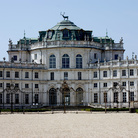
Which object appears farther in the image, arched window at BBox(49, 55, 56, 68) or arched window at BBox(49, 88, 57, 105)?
arched window at BBox(49, 55, 56, 68)

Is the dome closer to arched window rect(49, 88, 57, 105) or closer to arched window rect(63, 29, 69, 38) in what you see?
arched window rect(63, 29, 69, 38)

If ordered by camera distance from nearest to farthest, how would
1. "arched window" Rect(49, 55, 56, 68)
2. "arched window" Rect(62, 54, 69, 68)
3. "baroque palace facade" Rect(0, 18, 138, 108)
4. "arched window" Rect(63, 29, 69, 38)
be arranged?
"baroque palace facade" Rect(0, 18, 138, 108), "arched window" Rect(62, 54, 69, 68), "arched window" Rect(49, 55, 56, 68), "arched window" Rect(63, 29, 69, 38)

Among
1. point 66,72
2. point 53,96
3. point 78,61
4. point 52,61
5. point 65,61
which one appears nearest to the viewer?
point 66,72

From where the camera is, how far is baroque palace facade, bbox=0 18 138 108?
8588cm

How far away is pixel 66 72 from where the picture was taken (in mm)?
90188

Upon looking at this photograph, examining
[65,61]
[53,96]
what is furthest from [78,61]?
[53,96]

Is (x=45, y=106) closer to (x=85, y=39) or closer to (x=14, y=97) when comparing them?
(x=14, y=97)

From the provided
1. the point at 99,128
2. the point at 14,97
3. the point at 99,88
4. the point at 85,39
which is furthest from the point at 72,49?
the point at 99,128

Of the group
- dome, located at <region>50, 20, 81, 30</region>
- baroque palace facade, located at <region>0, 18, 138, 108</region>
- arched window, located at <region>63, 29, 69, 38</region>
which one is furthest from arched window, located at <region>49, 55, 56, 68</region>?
dome, located at <region>50, 20, 81, 30</region>

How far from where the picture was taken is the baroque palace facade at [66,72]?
282 ft

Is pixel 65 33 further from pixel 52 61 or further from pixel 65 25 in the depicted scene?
pixel 52 61

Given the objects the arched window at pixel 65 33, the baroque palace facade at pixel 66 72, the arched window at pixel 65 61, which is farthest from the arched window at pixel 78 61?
the arched window at pixel 65 33

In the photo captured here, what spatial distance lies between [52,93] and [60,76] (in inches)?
164

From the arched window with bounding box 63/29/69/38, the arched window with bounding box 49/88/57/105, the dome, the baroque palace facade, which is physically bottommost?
the arched window with bounding box 49/88/57/105
